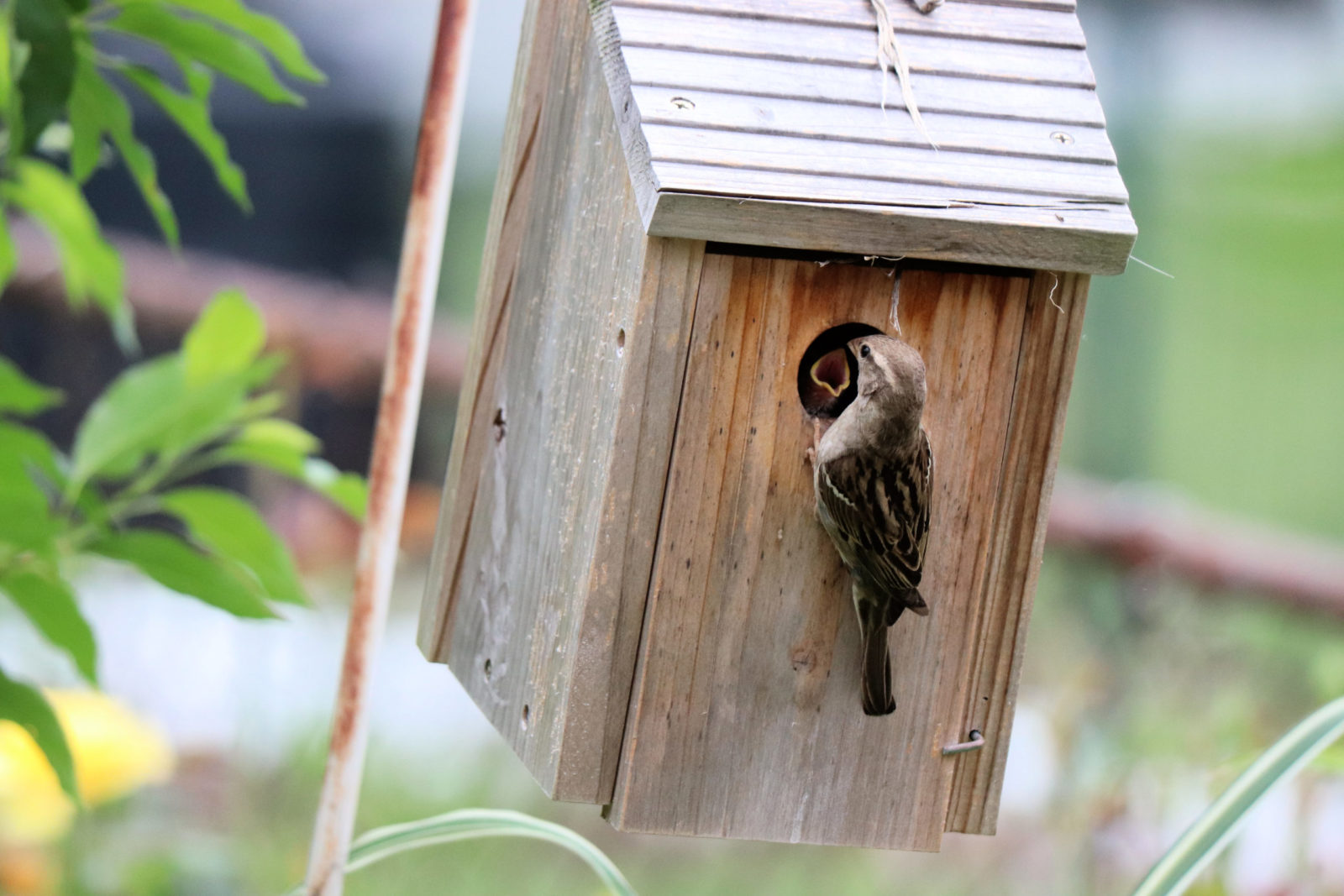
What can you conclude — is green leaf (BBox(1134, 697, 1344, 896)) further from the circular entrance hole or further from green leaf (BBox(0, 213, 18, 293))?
green leaf (BBox(0, 213, 18, 293))

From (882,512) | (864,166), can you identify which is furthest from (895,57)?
(882,512)

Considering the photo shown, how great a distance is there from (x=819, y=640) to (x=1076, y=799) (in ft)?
10.2

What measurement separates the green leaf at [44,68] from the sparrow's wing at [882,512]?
30.9 inches

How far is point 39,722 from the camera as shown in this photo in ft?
4.63

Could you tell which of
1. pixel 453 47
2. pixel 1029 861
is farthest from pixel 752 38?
pixel 1029 861

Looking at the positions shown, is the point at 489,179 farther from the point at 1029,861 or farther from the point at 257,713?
the point at 1029,861

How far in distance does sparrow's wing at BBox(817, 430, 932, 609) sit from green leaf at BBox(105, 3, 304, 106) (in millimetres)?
680

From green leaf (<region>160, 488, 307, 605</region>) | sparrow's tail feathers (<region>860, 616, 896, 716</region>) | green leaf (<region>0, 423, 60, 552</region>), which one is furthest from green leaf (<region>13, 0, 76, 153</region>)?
sparrow's tail feathers (<region>860, 616, 896, 716</region>)

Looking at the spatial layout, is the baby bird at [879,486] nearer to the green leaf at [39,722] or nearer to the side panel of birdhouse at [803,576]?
the side panel of birdhouse at [803,576]

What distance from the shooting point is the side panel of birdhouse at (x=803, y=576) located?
1.38m

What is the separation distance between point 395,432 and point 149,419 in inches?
16.2

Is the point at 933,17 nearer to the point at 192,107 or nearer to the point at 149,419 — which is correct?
the point at 192,107

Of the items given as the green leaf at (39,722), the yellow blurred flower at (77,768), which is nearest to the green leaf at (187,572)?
the green leaf at (39,722)

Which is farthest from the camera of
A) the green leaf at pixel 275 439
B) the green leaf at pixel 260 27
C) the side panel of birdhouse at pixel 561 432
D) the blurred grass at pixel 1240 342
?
the blurred grass at pixel 1240 342
